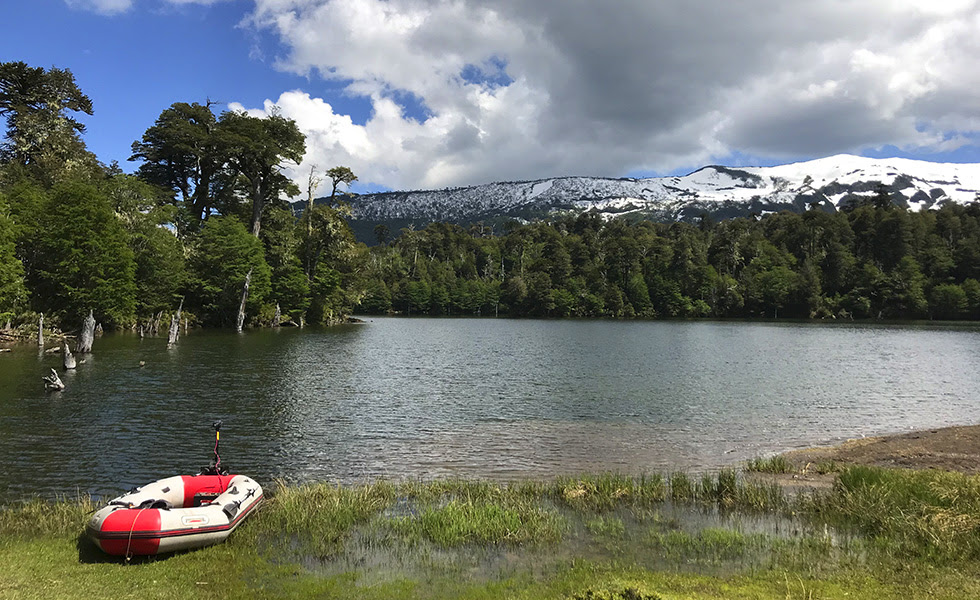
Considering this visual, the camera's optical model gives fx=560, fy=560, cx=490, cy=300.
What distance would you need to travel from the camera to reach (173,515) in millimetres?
11078

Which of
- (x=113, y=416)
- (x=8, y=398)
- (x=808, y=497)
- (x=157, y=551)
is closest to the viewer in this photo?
(x=157, y=551)

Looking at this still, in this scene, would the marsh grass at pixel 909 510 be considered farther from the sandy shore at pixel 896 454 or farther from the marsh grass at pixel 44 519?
the marsh grass at pixel 44 519

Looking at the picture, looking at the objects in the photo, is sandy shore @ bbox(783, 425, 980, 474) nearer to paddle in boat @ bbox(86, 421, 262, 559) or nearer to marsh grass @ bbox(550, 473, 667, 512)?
marsh grass @ bbox(550, 473, 667, 512)

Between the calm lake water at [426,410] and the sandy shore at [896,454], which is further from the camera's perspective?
the calm lake water at [426,410]

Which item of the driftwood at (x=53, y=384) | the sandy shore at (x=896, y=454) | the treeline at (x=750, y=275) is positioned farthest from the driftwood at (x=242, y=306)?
the treeline at (x=750, y=275)

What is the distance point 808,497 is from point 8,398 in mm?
33416

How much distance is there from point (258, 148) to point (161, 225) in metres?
18.0

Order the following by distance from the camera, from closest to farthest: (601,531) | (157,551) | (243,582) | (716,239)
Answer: (243,582)
(157,551)
(601,531)
(716,239)

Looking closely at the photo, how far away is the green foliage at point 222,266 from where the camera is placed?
73875mm

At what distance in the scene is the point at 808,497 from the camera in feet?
49.2

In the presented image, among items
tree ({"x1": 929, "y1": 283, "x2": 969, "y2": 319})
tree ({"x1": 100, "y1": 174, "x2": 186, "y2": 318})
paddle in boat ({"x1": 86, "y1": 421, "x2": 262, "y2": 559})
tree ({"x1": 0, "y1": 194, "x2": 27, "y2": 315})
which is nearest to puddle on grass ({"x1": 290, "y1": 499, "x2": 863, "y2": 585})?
paddle in boat ({"x1": 86, "y1": 421, "x2": 262, "y2": 559})

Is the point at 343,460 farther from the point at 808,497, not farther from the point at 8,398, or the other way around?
the point at 8,398

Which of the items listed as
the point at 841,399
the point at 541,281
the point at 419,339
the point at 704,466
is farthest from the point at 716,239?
the point at 704,466

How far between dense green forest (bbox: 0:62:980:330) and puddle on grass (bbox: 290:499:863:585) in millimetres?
36603
